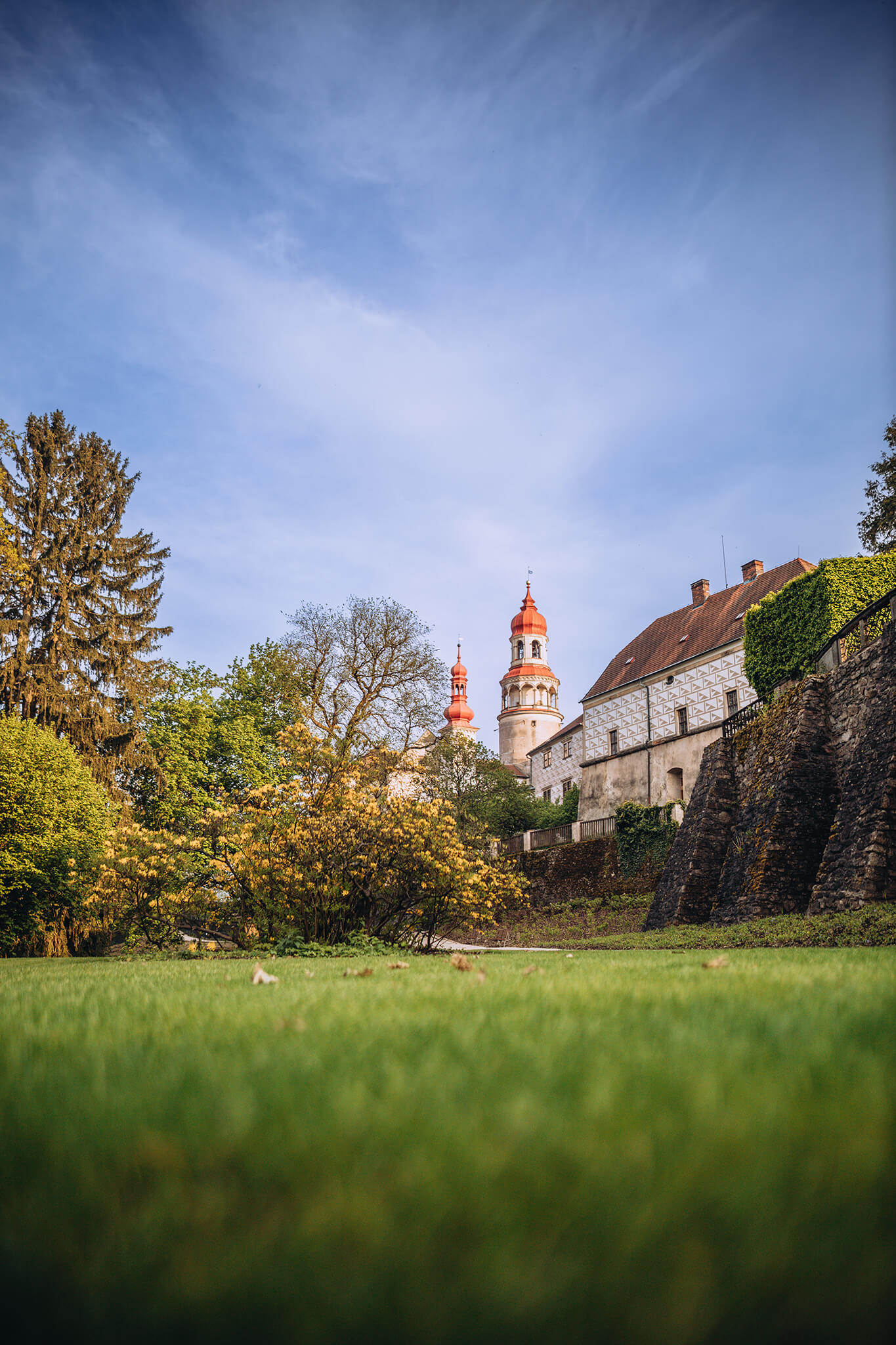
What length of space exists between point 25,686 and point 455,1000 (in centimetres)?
2553

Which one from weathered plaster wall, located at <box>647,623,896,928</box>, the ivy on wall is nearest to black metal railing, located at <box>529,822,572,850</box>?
the ivy on wall

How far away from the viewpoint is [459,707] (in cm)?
9719

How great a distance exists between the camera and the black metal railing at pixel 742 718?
22.5 m

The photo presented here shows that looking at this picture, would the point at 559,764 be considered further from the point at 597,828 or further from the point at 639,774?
the point at 597,828

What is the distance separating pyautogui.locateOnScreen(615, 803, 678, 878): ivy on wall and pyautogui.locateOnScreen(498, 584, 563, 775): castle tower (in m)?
46.4

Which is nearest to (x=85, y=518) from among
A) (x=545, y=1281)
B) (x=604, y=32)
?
(x=604, y=32)

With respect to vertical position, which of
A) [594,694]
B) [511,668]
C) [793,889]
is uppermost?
[511,668]

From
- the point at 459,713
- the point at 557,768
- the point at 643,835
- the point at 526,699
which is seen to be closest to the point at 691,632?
the point at 643,835

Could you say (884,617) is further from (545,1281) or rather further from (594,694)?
(594,694)

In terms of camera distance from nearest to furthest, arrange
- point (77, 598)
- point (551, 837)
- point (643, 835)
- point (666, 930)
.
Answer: point (666, 930) → point (77, 598) → point (643, 835) → point (551, 837)

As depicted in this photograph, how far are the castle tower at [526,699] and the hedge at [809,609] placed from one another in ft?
166

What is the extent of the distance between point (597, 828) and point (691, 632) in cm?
1467

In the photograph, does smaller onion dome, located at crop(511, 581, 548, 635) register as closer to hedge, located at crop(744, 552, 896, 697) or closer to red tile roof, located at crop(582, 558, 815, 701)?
red tile roof, located at crop(582, 558, 815, 701)

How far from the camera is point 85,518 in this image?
27766mm
